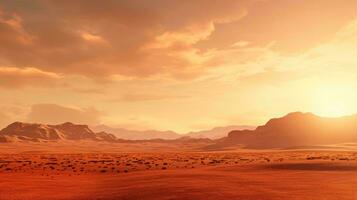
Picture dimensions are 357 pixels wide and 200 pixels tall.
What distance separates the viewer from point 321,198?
697 inches

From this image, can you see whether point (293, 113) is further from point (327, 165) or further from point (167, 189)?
point (167, 189)

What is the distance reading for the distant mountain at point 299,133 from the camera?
155875 millimetres

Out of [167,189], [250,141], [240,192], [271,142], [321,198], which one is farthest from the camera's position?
[250,141]

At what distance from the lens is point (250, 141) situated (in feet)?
576

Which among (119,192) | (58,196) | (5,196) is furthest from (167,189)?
(5,196)

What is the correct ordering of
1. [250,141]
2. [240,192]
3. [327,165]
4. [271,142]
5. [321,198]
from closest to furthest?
[321,198] → [240,192] → [327,165] → [271,142] → [250,141]

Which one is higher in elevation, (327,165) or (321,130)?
(321,130)

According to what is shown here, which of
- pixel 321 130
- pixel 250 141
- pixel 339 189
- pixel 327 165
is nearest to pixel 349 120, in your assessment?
pixel 321 130

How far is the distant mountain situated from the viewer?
15588 cm

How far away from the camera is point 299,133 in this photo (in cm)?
16775

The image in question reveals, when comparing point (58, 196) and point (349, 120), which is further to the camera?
point (349, 120)

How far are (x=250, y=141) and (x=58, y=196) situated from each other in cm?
16041

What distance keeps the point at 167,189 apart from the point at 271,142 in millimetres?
149170

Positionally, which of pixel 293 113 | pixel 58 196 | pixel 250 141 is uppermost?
pixel 293 113
